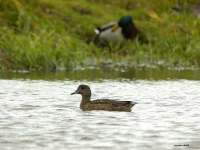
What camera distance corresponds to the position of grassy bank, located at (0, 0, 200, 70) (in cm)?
1619

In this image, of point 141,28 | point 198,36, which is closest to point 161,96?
point 198,36

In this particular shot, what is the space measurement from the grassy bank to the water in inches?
57.3

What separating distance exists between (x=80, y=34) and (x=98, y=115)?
14.6 metres

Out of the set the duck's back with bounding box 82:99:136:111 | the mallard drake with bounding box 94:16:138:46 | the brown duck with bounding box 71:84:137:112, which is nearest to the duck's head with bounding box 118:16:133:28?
the mallard drake with bounding box 94:16:138:46

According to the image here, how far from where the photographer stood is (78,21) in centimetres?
2442

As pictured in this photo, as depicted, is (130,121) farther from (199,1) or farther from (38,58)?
(199,1)

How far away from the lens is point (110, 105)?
9.43 m

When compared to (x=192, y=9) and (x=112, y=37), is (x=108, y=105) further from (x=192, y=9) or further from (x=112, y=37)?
(x=192, y=9)

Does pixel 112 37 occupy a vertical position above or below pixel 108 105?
above

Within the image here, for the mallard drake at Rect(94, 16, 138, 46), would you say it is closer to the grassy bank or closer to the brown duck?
the grassy bank

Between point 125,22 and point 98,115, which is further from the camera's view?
point 125,22

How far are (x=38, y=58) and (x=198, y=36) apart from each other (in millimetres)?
6614

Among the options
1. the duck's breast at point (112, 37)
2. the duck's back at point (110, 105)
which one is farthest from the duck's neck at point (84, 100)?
the duck's breast at point (112, 37)

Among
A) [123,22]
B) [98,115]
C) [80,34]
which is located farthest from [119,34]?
[98,115]
